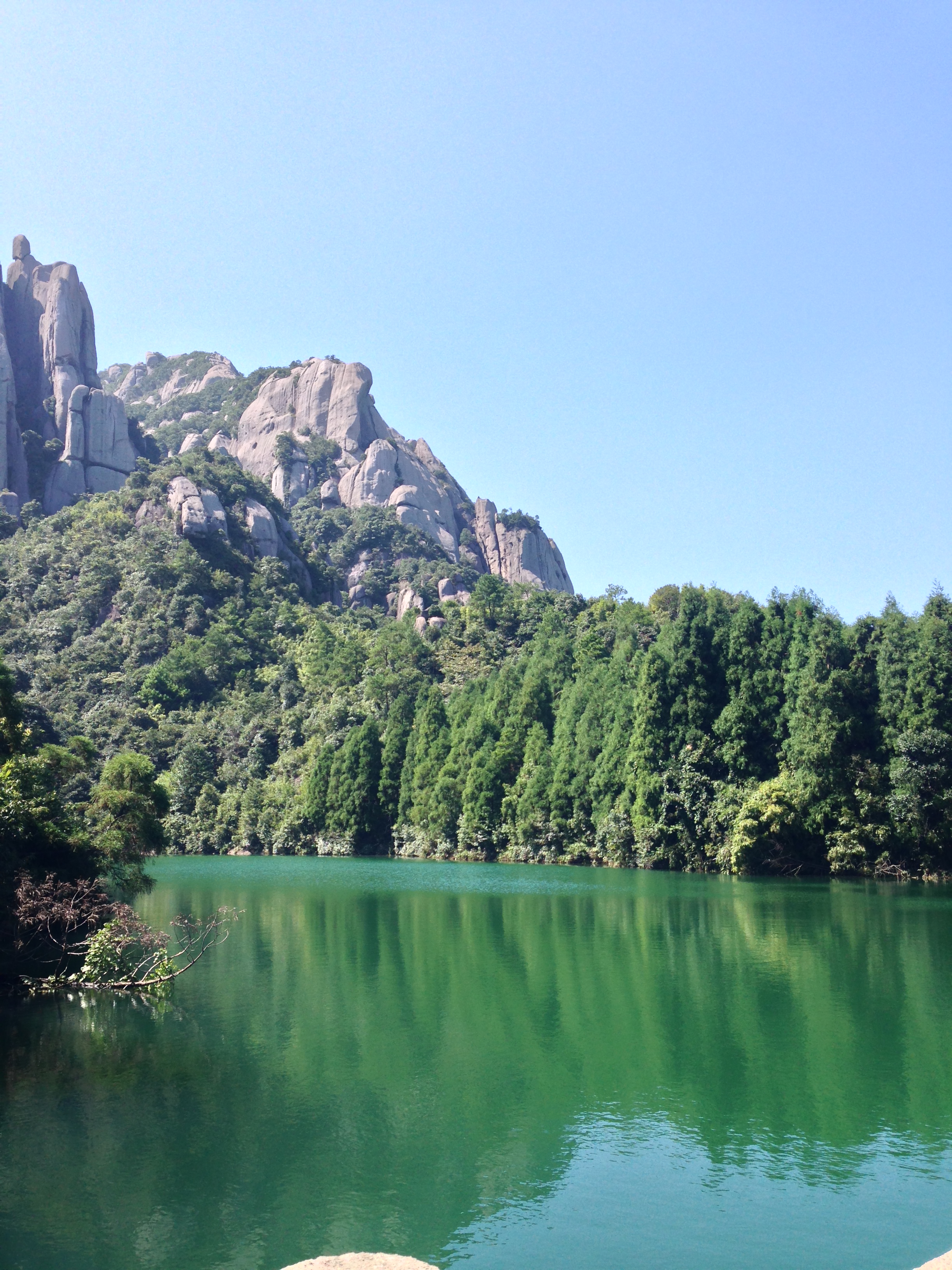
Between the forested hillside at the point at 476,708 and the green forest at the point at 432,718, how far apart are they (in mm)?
174

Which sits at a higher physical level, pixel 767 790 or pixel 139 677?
pixel 139 677

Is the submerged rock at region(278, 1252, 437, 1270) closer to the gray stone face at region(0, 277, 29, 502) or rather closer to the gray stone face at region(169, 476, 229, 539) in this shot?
the gray stone face at region(169, 476, 229, 539)

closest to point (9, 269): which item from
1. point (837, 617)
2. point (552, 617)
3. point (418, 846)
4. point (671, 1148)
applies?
point (552, 617)

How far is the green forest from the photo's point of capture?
4572cm

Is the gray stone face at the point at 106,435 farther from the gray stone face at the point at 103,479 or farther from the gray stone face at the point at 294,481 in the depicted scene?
the gray stone face at the point at 294,481

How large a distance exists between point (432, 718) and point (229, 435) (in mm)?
99072

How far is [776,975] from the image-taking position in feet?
69.6

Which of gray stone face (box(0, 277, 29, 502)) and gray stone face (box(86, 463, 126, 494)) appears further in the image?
gray stone face (box(86, 463, 126, 494))

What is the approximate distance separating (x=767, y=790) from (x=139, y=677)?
4910 cm

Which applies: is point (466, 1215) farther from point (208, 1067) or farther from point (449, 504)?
point (449, 504)

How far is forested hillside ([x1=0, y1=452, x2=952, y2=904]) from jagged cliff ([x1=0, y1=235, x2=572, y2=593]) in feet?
27.5

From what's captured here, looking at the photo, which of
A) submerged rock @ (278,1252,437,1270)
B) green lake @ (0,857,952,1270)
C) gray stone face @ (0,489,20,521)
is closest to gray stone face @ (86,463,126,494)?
gray stone face @ (0,489,20,521)

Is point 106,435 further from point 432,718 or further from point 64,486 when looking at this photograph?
point 432,718

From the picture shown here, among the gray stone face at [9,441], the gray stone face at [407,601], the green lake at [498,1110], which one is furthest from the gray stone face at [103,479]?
the green lake at [498,1110]
